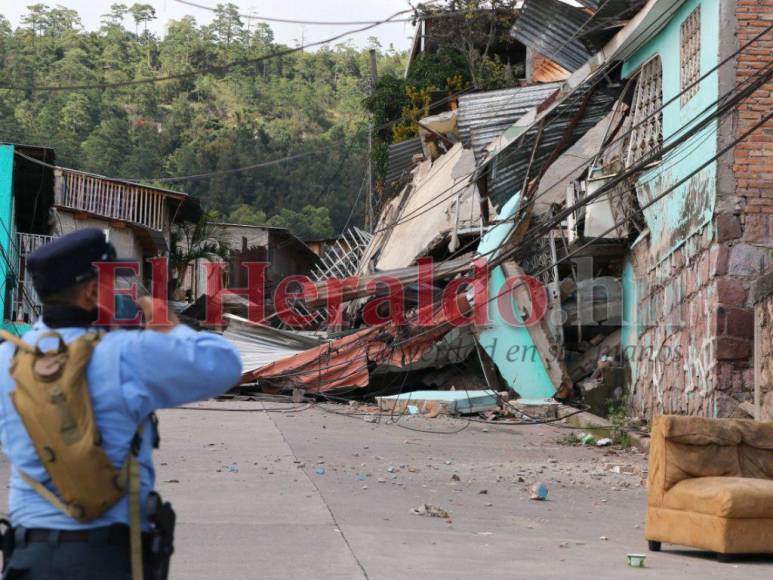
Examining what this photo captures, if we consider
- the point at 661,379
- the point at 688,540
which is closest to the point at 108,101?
the point at 661,379

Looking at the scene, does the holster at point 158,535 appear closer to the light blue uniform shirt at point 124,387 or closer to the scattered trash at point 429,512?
the light blue uniform shirt at point 124,387

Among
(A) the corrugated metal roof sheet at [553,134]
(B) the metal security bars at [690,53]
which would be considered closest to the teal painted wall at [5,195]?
(A) the corrugated metal roof sheet at [553,134]

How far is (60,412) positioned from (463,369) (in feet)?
58.3

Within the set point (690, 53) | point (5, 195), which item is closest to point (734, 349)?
point (690, 53)

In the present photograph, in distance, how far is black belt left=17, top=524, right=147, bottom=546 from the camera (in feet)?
9.62

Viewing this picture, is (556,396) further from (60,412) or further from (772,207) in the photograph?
(60,412)

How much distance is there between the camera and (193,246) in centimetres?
3675

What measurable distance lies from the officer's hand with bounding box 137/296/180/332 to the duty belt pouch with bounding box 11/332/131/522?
0.19m

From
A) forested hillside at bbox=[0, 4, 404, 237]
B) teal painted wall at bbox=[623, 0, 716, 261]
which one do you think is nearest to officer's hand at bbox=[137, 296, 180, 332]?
teal painted wall at bbox=[623, 0, 716, 261]

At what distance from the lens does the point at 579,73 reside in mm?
17469

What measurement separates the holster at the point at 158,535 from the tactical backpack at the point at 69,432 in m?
0.06

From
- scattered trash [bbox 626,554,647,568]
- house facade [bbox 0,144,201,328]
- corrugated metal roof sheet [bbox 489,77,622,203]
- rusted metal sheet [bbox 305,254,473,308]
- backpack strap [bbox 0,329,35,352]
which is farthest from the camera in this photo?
house facade [bbox 0,144,201,328]

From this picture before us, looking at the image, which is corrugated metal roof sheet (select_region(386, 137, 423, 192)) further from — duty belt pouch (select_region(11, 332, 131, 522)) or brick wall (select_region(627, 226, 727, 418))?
duty belt pouch (select_region(11, 332, 131, 522))

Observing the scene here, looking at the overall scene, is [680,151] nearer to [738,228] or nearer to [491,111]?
[738,228]
